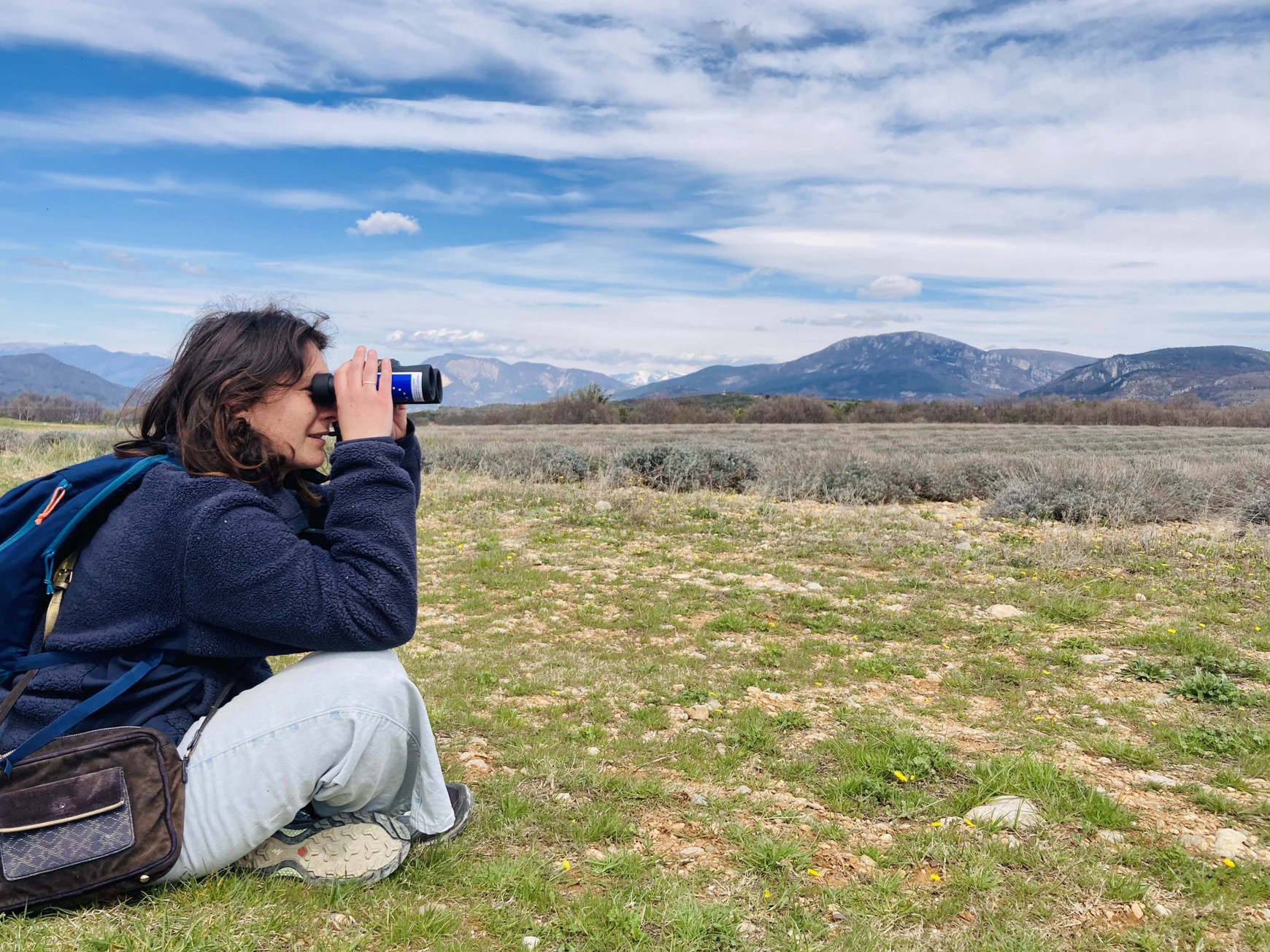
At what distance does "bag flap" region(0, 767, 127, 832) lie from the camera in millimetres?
1800

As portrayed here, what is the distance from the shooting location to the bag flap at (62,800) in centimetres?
180

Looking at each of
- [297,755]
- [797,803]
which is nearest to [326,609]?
[297,755]

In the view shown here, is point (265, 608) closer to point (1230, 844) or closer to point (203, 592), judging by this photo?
point (203, 592)

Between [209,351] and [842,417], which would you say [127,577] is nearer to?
[209,351]

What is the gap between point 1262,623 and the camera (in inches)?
223

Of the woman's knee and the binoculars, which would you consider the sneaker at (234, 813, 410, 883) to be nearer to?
the woman's knee

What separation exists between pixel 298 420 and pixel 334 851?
135 centimetres

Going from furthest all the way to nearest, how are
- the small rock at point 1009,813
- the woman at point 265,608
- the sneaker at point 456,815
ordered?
the small rock at point 1009,813
the sneaker at point 456,815
the woman at point 265,608

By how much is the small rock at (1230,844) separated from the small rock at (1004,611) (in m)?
3.29

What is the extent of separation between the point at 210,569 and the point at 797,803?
2451mm

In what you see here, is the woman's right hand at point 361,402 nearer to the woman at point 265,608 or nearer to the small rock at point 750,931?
the woman at point 265,608

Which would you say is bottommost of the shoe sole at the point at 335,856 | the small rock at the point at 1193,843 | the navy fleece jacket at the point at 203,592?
the small rock at the point at 1193,843

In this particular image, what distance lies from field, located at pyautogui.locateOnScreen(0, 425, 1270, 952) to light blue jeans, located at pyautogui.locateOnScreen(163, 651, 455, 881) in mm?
223

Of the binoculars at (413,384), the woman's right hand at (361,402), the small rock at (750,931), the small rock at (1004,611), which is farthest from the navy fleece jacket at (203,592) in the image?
the small rock at (1004,611)
